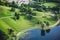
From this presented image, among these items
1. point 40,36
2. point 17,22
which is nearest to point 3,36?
point 17,22

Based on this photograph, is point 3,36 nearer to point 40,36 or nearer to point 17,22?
point 17,22

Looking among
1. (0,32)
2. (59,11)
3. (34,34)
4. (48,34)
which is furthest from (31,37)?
(59,11)

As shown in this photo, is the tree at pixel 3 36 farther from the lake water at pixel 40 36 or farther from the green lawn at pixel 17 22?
the lake water at pixel 40 36

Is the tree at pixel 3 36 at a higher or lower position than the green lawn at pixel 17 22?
lower

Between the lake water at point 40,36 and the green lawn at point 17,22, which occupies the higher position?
the green lawn at point 17,22

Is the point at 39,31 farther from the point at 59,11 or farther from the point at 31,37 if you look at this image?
the point at 59,11

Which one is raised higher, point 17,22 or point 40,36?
point 17,22

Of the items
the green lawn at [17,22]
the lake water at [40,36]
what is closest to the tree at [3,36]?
the green lawn at [17,22]

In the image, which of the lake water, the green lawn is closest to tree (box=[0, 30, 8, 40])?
the green lawn

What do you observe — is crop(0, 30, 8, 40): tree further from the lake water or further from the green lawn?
the lake water
